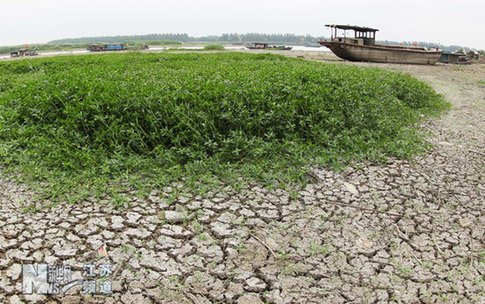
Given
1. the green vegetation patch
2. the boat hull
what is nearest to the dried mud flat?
the green vegetation patch

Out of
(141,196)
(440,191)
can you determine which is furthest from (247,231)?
(440,191)

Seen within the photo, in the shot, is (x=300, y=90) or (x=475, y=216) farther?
→ (x=300, y=90)

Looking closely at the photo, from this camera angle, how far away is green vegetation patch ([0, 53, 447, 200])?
3639 mm

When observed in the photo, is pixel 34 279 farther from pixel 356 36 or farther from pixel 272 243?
pixel 356 36

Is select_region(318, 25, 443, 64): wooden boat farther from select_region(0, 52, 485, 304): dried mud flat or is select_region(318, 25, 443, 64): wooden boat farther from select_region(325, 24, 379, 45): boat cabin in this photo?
select_region(0, 52, 485, 304): dried mud flat

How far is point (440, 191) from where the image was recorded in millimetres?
3594

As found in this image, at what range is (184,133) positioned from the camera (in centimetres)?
402

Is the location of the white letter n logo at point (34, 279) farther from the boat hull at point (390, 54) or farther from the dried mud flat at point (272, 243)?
the boat hull at point (390, 54)

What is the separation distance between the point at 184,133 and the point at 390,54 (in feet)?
65.5

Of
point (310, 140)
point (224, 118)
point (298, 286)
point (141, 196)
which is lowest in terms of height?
point (298, 286)

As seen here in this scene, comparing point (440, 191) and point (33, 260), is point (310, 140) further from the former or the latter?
point (33, 260)

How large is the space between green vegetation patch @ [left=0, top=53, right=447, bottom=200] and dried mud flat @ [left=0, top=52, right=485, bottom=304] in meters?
0.33

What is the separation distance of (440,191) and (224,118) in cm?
248

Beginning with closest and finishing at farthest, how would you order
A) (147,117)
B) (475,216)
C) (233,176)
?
(475,216), (233,176), (147,117)
